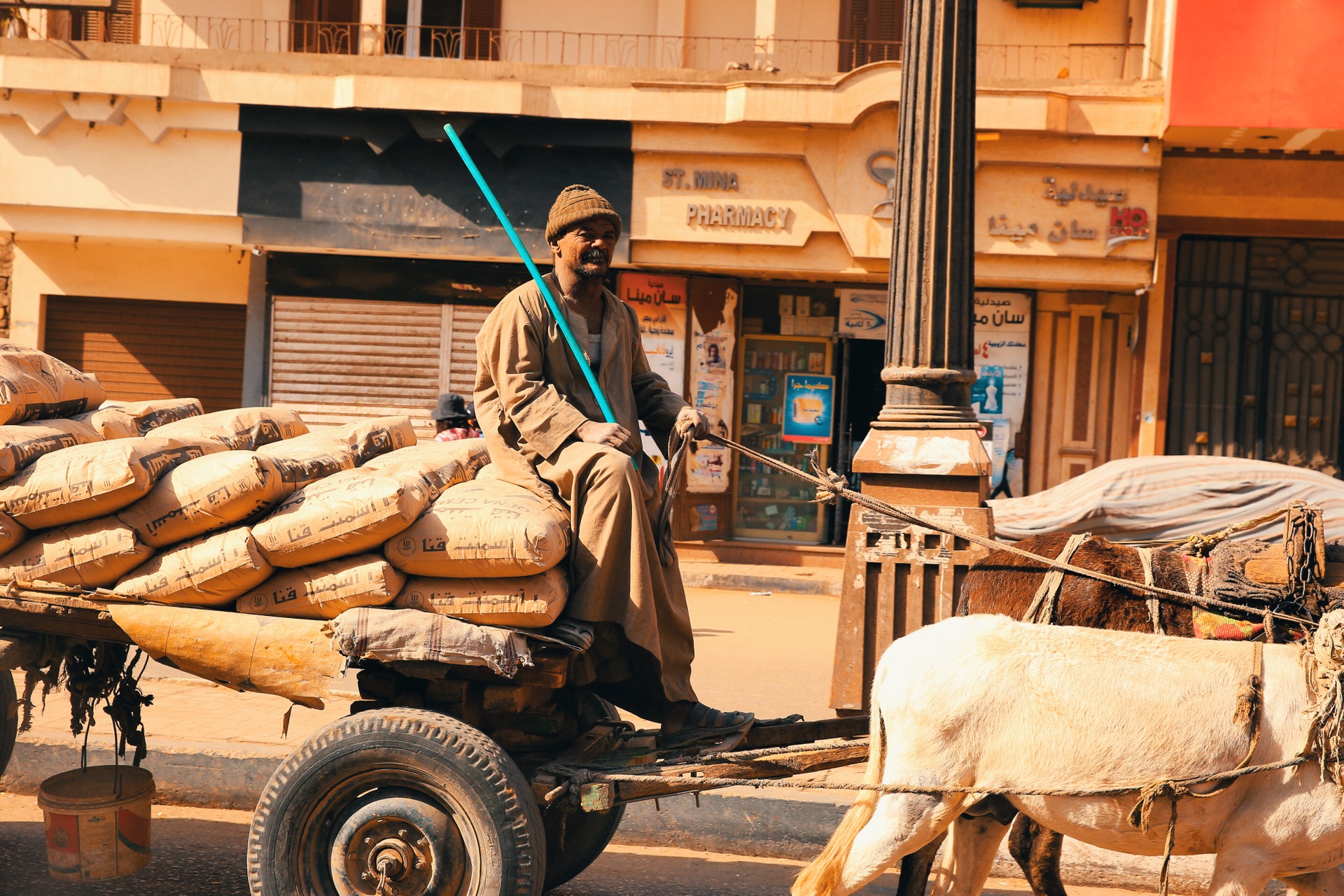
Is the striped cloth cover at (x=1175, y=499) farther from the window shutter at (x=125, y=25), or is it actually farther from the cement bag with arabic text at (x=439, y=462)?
the window shutter at (x=125, y=25)

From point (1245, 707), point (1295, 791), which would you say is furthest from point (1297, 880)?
point (1245, 707)

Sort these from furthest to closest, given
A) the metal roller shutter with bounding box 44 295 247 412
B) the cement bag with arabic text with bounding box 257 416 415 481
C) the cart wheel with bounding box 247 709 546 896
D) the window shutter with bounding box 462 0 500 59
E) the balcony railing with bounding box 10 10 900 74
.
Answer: the metal roller shutter with bounding box 44 295 247 412 → the window shutter with bounding box 462 0 500 59 → the balcony railing with bounding box 10 10 900 74 → the cement bag with arabic text with bounding box 257 416 415 481 → the cart wheel with bounding box 247 709 546 896

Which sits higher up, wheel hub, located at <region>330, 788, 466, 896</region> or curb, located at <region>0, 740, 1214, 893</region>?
wheel hub, located at <region>330, 788, 466, 896</region>

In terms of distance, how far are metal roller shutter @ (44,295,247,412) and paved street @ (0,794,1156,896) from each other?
8.65 m

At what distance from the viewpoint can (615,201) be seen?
11336 mm

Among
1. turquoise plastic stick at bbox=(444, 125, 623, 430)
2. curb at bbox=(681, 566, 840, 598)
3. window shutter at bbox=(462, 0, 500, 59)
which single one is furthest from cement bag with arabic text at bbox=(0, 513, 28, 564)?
window shutter at bbox=(462, 0, 500, 59)

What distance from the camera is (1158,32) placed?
11.1 meters

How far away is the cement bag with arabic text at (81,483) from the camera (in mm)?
3197

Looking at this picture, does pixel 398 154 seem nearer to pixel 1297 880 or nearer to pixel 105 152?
pixel 105 152

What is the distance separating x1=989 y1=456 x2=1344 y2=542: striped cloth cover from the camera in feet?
22.4

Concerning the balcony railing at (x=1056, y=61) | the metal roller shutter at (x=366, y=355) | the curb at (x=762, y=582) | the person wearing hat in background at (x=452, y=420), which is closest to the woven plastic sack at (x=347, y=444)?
the person wearing hat in background at (x=452, y=420)

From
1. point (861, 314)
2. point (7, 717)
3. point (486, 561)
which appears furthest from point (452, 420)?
point (861, 314)

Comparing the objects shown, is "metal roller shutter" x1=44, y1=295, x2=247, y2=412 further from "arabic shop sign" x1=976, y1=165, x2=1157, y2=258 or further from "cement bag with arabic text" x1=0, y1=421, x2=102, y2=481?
"cement bag with arabic text" x1=0, y1=421, x2=102, y2=481

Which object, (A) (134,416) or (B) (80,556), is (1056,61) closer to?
(A) (134,416)
